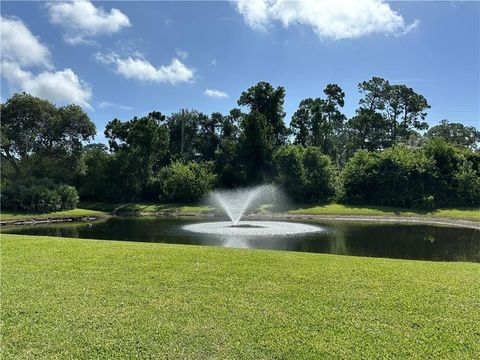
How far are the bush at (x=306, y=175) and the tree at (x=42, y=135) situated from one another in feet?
76.7

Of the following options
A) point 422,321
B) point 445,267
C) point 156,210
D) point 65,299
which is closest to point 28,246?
point 65,299

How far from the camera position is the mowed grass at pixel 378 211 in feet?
109

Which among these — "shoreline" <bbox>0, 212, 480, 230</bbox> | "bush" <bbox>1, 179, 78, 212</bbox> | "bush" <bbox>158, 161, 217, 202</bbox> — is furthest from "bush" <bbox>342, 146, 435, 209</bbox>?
"bush" <bbox>1, 179, 78, 212</bbox>

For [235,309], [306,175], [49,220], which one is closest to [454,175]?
[306,175]

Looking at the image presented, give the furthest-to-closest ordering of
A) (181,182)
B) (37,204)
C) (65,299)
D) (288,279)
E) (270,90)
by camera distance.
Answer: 1. (270,90)
2. (181,182)
3. (37,204)
4. (288,279)
5. (65,299)

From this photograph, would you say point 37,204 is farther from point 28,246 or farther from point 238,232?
point 28,246

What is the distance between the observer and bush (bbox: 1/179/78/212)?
113 feet

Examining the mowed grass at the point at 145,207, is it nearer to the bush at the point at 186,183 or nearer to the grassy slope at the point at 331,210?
the grassy slope at the point at 331,210

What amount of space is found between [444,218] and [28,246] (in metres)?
31.4

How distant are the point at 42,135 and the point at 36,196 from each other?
879 cm

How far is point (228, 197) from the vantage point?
152 feet

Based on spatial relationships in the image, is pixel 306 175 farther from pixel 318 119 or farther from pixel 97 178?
pixel 97 178

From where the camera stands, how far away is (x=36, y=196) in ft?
115

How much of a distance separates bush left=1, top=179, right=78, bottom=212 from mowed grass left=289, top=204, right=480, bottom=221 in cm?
2370
